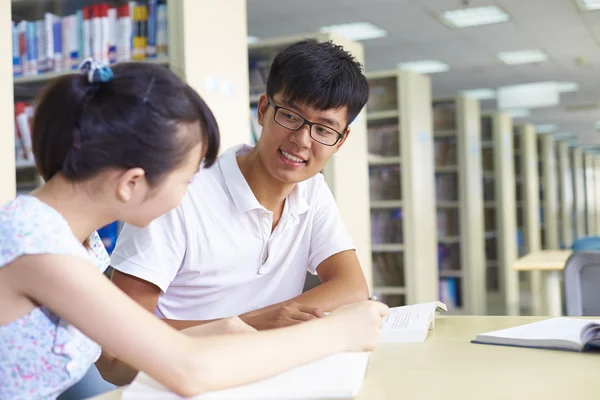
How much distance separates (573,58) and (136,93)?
31.1 feet

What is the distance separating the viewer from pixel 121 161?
987mm

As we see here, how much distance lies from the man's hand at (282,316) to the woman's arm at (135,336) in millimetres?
334

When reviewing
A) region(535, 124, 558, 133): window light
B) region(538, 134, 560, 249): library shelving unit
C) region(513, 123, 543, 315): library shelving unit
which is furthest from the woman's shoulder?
region(535, 124, 558, 133): window light

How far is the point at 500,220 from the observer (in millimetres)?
7332

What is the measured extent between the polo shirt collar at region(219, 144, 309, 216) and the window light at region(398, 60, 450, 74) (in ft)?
26.2

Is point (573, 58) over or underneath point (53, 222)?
over

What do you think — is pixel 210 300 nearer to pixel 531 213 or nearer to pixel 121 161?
pixel 121 161

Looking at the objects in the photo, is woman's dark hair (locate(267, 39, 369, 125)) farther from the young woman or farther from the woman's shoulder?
the woman's shoulder

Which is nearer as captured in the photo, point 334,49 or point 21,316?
point 21,316

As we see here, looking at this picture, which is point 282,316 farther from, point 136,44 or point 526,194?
point 526,194

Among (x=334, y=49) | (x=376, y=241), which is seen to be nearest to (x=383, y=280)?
(x=376, y=241)

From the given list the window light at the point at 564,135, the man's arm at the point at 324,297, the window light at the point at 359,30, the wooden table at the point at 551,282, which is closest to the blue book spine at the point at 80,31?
the man's arm at the point at 324,297

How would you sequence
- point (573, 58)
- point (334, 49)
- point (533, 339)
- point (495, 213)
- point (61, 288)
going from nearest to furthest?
point (61, 288) → point (533, 339) → point (334, 49) → point (495, 213) → point (573, 58)

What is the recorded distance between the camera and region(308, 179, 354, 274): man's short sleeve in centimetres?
172
